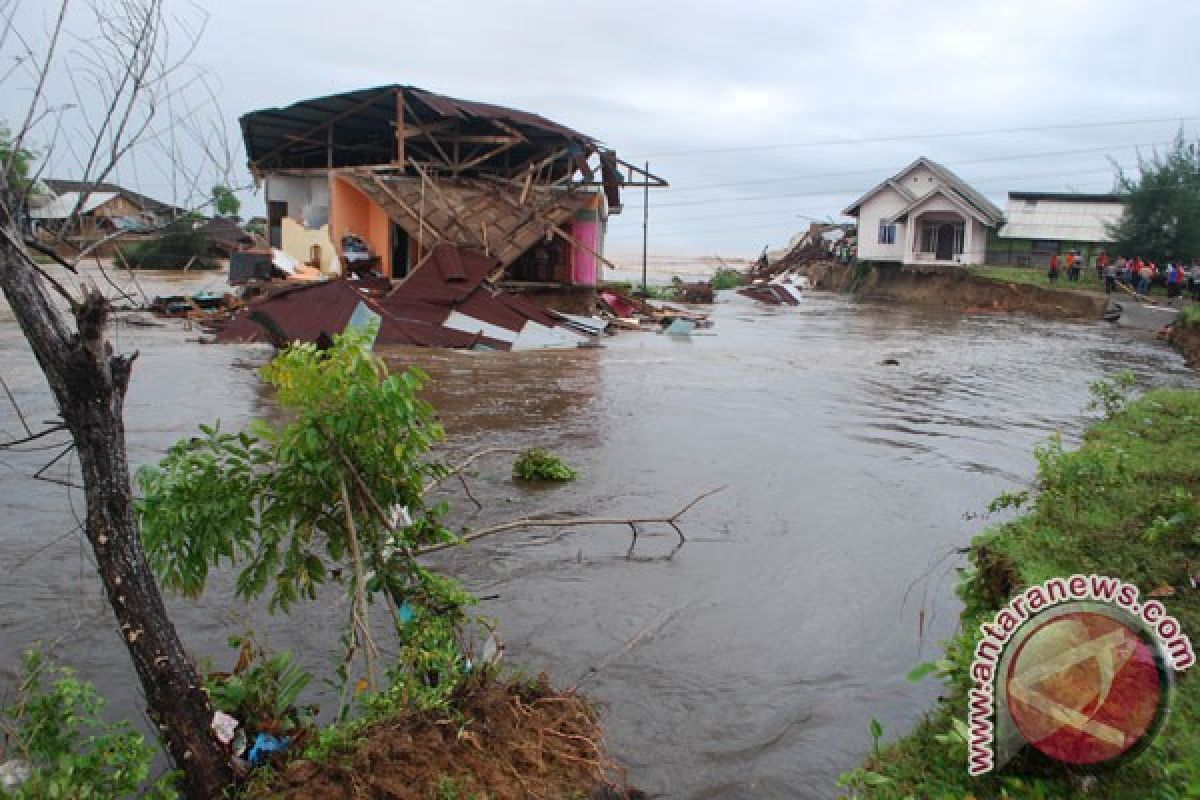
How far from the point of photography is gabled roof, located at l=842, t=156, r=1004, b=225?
45219 millimetres

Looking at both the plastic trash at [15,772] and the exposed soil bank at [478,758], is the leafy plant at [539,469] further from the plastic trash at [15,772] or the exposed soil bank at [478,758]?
the plastic trash at [15,772]

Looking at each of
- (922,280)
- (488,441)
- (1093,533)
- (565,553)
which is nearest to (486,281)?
(488,441)

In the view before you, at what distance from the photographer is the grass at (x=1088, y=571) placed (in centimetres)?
326

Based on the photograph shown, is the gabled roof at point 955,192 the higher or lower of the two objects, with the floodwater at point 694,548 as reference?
higher

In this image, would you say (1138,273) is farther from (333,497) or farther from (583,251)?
(333,497)

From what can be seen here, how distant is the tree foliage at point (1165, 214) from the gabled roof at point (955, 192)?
238 inches

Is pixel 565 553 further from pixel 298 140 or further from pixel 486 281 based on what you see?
pixel 298 140

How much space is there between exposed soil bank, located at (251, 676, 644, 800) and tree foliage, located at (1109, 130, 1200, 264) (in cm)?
4213

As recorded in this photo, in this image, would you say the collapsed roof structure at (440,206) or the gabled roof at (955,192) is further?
the gabled roof at (955,192)

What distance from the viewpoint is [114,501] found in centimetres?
341

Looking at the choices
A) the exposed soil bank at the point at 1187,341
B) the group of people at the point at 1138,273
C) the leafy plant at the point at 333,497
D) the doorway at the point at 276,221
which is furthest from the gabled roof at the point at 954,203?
the leafy plant at the point at 333,497

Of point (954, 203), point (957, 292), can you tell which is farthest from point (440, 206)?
point (954, 203)

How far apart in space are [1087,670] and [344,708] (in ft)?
9.41

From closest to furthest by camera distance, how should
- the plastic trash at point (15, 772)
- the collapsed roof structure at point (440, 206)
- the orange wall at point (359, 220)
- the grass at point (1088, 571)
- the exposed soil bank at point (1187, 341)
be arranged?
the grass at point (1088, 571), the plastic trash at point (15, 772), the collapsed roof structure at point (440, 206), the exposed soil bank at point (1187, 341), the orange wall at point (359, 220)
